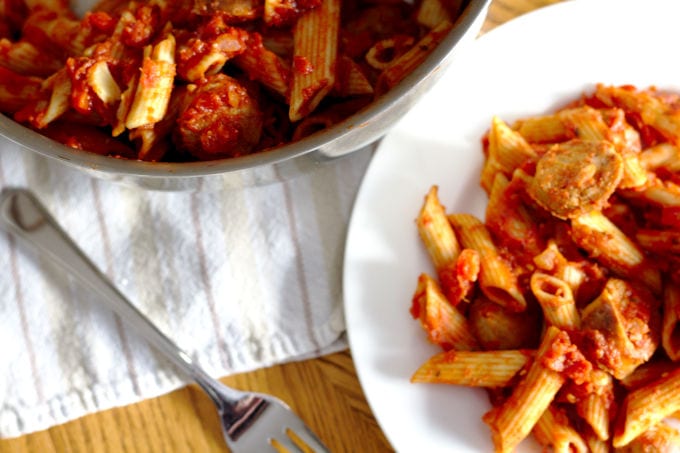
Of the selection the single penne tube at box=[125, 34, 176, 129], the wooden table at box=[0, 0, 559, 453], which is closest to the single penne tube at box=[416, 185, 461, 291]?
the wooden table at box=[0, 0, 559, 453]

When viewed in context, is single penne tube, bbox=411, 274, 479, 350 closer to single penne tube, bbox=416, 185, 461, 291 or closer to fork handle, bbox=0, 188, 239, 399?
single penne tube, bbox=416, 185, 461, 291

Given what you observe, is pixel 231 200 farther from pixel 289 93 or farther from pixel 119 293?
pixel 289 93

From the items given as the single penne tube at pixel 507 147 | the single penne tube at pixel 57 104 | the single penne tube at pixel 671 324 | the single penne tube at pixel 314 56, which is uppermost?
the single penne tube at pixel 314 56

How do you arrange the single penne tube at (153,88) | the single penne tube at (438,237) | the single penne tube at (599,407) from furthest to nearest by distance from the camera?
the single penne tube at (438,237) → the single penne tube at (599,407) → the single penne tube at (153,88)

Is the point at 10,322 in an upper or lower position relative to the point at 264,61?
lower

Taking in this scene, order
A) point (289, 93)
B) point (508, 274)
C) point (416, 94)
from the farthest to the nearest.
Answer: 1. point (508, 274)
2. point (289, 93)
3. point (416, 94)

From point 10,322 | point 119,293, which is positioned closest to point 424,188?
point 119,293

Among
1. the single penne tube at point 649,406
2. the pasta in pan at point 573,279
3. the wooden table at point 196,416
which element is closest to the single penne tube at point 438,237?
the pasta in pan at point 573,279

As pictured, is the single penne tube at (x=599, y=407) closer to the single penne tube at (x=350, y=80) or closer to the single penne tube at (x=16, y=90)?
the single penne tube at (x=350, y=80)
